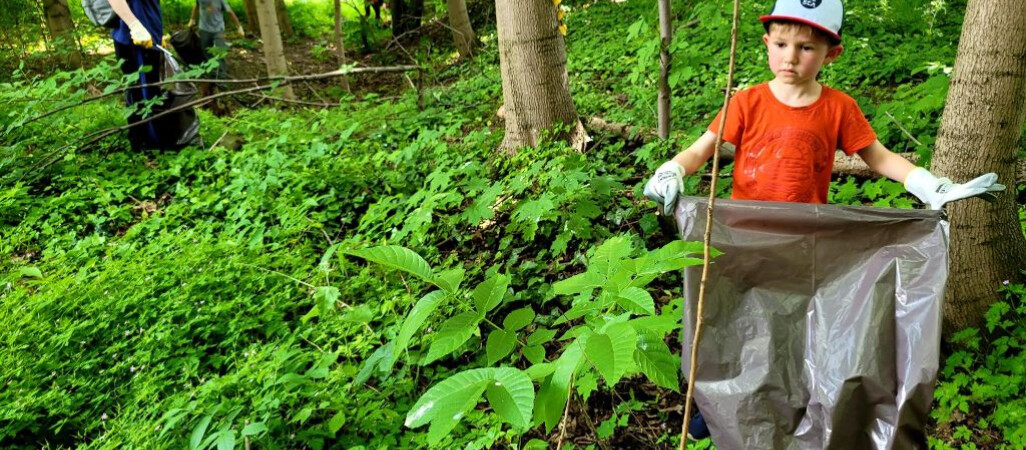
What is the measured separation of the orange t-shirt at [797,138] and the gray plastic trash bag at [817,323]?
31 centimetres

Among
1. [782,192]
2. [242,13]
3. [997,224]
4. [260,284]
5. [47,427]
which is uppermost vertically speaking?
[242,13]

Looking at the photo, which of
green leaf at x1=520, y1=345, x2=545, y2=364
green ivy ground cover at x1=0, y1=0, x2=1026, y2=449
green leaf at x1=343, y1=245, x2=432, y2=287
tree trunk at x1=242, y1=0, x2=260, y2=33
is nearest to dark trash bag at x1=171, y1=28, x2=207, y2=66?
green ivy ground cover at x1=0, y1=0, x2=1026, y2=449

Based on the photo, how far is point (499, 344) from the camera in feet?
4.99

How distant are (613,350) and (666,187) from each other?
0.84 m

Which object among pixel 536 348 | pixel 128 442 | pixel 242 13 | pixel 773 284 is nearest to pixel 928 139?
pixel 773 284

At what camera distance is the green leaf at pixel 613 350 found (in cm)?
116

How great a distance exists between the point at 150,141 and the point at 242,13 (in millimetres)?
11017

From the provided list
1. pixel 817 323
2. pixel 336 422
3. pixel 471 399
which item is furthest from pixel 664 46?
pixel 471 399

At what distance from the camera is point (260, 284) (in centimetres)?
331

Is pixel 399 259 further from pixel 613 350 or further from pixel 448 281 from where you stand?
pixel 613 350

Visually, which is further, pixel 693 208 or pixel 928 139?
pixel 928 139

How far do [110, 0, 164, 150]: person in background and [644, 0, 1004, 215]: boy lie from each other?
4.51 metres

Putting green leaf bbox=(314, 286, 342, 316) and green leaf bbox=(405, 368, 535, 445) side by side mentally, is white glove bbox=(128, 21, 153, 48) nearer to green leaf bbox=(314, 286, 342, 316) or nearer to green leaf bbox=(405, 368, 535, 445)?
green leaf bbox=(314, 286, 342, 316)

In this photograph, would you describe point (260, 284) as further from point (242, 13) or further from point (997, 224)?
point (242, 13)
